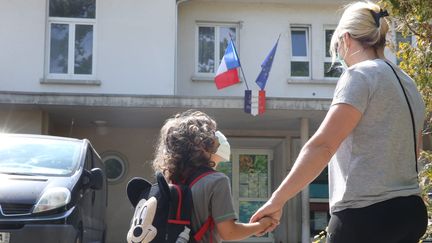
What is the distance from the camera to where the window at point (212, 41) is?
15508mm

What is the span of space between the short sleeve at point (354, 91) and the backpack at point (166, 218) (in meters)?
0.85

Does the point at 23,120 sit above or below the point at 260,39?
below

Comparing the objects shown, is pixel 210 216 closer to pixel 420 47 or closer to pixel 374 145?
pixel 374 145

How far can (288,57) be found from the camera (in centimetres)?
1548

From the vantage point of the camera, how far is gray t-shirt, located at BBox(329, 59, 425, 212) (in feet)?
8.29

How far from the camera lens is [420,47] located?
15.2 feet

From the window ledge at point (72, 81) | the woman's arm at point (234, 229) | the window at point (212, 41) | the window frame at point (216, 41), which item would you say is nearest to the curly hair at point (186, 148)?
the woman's arm at point (234, 229)

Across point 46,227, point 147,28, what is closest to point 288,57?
point 147,28

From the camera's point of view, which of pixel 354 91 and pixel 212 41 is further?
pixel 212 41

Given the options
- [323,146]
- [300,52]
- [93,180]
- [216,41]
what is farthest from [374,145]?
[300,52]

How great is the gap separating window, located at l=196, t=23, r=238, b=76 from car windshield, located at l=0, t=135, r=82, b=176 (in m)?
8.31

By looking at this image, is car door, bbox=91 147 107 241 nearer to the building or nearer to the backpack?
the building

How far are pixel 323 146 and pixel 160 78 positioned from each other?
11861 mm

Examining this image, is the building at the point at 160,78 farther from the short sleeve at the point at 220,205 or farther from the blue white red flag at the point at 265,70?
the short sleeve at the point at 220,205
